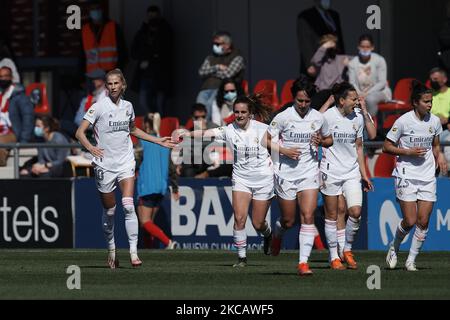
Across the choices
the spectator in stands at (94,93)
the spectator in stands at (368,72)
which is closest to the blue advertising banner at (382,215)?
the spectator in stands at (368,72)

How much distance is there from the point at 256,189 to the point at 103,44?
9403mm

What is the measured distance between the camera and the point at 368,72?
76.3 ft

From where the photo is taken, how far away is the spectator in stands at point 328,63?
23156 millimetres

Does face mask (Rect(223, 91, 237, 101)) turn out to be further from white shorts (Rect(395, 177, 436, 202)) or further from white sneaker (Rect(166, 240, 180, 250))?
white shorts (Rect(395, 177, 436, 202))

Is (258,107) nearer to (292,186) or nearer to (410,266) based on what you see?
(292,186)

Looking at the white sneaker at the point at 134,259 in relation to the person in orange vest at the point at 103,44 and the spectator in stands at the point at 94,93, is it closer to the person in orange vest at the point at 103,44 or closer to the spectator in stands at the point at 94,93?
the spectator in stands at the point at 94,93

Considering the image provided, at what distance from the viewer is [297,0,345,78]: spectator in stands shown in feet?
77.9

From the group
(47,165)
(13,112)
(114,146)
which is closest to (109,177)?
(114,146)

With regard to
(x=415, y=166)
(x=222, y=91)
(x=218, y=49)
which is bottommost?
(x=415, y=166)

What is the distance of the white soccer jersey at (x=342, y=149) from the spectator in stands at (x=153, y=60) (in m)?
8.89

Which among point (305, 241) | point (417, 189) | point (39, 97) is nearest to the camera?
point (305, 241)

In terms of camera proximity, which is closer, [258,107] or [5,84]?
[258,107]

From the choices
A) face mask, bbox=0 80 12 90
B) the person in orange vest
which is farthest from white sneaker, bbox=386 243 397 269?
the person in orange vest

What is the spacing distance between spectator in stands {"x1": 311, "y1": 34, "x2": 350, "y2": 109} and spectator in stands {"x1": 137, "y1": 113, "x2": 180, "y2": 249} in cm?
268
